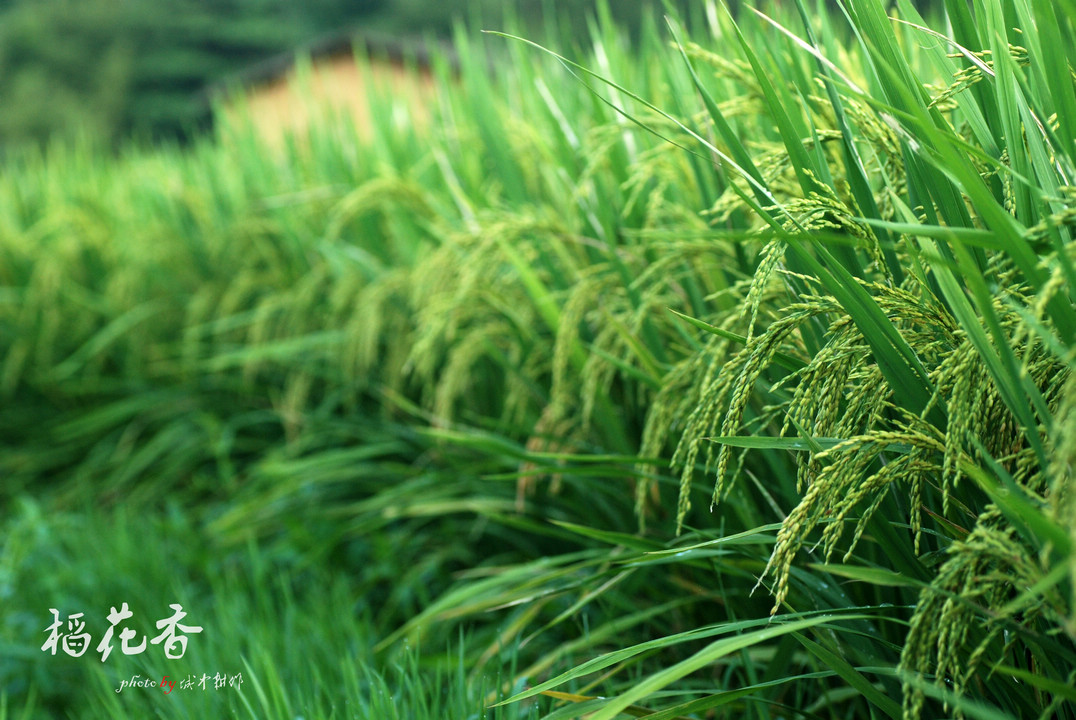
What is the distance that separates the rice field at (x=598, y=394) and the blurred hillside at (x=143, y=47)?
24685 mm

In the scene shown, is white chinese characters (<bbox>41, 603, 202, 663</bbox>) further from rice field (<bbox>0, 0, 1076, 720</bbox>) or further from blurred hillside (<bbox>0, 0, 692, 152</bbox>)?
blurred hillside (<bbox>0, 0, 692, 152</bbox>)

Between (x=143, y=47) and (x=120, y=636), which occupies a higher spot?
(x=143, y=47)

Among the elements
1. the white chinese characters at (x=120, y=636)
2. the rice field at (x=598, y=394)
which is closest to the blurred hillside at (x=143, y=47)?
the rice field at (x=598, y=394)

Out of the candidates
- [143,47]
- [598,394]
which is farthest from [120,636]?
[143,47]

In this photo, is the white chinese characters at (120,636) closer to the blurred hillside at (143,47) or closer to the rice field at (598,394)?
the rice field at (598,394)

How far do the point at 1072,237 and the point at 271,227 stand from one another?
254cm

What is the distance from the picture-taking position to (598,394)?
5.25 ft

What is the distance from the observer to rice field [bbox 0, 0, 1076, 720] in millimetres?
822

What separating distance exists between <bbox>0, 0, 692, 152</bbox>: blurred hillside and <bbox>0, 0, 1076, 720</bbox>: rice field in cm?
2468

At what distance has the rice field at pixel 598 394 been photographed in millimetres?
822

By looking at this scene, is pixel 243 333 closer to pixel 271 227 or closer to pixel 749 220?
pixel 271 227

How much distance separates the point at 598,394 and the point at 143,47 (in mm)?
35883

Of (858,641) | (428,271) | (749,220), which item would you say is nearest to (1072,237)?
(858,641)

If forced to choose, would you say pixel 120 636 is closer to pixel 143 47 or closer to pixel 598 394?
pixel 598 394
